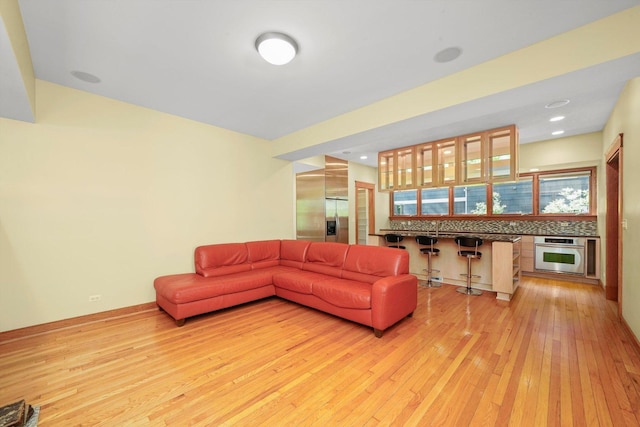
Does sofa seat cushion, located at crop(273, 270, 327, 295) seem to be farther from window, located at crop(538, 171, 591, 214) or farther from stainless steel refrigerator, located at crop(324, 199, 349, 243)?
window, located at crop(538, 171, 591, 214)

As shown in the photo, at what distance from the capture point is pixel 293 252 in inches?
186

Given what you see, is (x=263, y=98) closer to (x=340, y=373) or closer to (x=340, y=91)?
(x=340, y=91)

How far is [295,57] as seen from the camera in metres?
2.51

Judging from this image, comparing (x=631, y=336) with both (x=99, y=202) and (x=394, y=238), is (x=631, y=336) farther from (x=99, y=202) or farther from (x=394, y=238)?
(x=99, y=202)

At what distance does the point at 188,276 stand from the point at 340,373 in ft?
8.59

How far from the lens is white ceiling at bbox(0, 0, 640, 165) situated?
1.92 m

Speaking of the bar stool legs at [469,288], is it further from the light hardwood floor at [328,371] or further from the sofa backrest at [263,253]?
the sofa backrest at [263,253]

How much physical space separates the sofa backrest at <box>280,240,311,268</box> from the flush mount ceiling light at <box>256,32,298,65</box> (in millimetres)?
2995

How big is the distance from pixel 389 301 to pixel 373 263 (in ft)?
2.52

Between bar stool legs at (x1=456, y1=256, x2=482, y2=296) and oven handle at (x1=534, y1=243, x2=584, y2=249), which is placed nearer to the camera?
bar stool legs at (x1=456, y1=256, x2=482, y2=296)

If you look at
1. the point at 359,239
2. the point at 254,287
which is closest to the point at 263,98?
the point at 254,287

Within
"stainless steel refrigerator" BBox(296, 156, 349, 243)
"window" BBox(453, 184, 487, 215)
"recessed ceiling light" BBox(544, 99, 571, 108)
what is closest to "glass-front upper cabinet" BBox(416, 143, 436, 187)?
"window" BBox(453, 184, 487, 215)

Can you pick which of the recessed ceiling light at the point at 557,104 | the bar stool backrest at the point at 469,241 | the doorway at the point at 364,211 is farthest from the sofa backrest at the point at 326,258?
the recessed ceiling light at the point at 557,104

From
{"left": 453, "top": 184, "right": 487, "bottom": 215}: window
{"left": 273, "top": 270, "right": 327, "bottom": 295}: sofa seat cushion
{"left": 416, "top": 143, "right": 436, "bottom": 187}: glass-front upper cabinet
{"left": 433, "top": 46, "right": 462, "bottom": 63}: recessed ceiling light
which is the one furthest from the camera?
{"left": 453, "top": 184, "right": 487, "bottom": 215}: window
